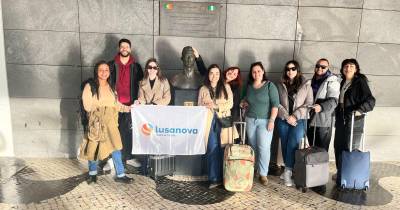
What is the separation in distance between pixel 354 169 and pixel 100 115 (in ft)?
12.8

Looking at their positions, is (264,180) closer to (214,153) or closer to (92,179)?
(214,153)

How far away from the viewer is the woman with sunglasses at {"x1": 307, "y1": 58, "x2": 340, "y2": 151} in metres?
5.40

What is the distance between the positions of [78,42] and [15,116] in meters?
1.81

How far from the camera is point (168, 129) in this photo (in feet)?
18.5

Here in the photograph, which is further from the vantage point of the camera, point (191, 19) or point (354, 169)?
point (191, 19)

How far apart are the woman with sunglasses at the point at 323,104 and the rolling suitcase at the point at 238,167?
1127 mm

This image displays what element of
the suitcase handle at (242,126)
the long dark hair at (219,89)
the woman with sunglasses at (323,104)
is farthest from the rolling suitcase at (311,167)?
the long dark hair at (219,89)

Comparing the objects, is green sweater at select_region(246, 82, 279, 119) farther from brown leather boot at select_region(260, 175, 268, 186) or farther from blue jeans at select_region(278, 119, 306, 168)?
brown leather boot at select_region(260, 175, 268, 186)

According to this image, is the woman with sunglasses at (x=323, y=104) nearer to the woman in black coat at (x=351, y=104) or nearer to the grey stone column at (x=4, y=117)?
the woman in black coat at (x=351, y=104)

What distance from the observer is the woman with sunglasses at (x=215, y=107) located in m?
5.44

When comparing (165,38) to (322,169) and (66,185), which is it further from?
(322,169)

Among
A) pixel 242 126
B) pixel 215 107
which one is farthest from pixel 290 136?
pixel 215 107

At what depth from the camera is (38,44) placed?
6.33 metres

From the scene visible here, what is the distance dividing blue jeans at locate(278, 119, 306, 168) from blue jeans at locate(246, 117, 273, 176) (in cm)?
29
